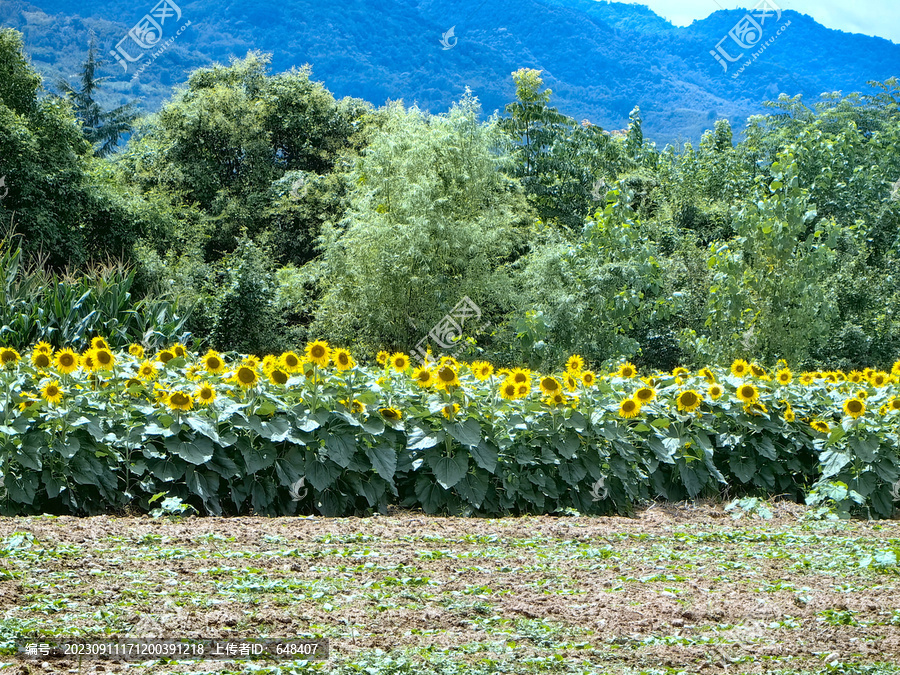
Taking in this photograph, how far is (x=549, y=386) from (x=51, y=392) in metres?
2.67

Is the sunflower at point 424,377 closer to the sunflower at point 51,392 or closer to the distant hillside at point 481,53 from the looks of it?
the sunflower at point 51,392

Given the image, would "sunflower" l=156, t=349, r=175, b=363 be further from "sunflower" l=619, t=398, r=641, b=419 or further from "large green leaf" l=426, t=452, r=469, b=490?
"sunflower" l=619, t=398, r=641, b=419

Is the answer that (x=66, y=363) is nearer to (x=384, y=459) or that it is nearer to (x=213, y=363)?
(x=213, y=363)

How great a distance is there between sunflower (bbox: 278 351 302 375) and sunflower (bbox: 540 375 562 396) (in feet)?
4.66

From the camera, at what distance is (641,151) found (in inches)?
814

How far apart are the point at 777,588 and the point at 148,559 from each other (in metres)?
2.33

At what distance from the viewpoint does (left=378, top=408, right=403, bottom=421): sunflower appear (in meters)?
4.28

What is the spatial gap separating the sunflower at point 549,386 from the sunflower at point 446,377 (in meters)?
0.52

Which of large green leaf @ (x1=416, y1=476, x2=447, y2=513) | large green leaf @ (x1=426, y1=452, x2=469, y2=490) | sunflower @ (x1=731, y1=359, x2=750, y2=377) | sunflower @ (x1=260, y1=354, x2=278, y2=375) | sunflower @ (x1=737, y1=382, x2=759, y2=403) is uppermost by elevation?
sunflower @ (x1=731, y1=359, x2=750, y2=377)

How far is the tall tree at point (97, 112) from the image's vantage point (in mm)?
47312

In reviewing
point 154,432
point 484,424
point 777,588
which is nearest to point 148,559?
point 154,432

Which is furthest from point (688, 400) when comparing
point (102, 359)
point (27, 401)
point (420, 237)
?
point (420, 237)

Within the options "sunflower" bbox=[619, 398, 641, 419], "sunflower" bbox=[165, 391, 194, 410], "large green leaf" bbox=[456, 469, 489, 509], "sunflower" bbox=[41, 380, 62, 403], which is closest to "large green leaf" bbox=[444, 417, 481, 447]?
"large green leaf" bbox=[456, 469, 489, 509]

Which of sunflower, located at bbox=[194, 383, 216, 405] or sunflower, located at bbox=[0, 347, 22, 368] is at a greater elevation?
sunflower, located at bbox=[0, 347, 22, 368]
